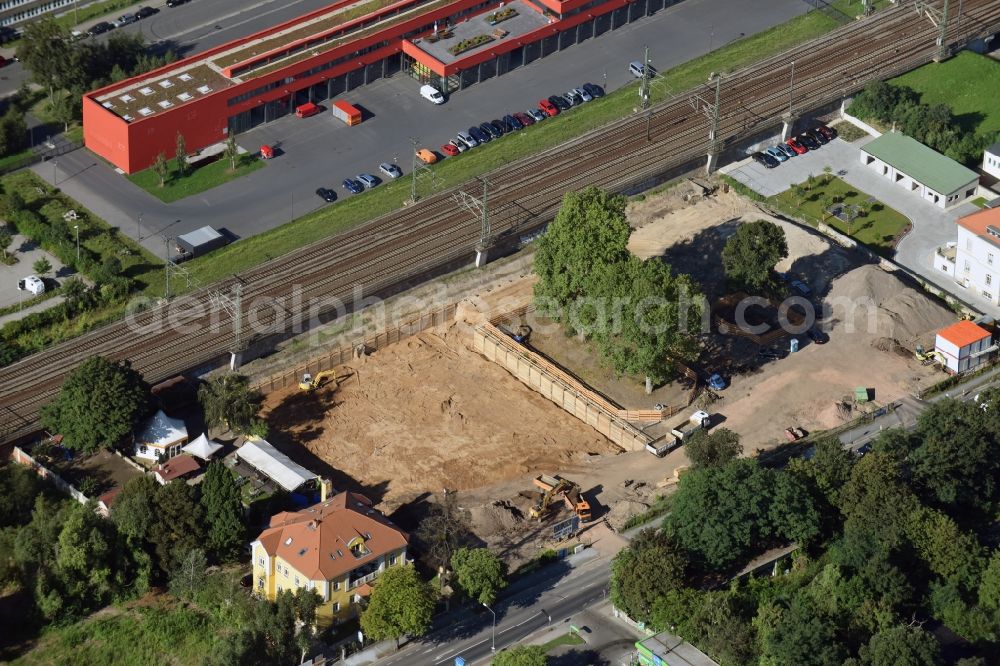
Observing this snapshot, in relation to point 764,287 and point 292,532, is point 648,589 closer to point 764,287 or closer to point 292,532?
point 292,532

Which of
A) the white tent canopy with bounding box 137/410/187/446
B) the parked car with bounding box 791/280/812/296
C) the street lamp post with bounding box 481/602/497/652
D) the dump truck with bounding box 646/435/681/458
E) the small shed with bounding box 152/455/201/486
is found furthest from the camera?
the parked car with bounding box 791/280/812/296

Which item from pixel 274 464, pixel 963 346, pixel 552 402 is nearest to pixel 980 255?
pixel 963 346

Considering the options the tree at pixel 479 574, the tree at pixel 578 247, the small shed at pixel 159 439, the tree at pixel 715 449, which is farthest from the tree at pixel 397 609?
the tree at pixel 578 247

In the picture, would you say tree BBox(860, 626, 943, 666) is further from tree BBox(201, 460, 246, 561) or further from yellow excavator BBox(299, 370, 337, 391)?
yellow excavator BBox(299, 370, 337, 391)

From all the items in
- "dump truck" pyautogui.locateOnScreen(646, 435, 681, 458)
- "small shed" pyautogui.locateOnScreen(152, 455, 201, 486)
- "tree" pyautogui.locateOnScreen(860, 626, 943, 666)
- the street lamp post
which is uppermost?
"tree" pyautogui.locateOnScreen(860, 626, 943, 666)

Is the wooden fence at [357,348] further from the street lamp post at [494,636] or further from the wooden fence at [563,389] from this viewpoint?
the street lamp post at [494,636]

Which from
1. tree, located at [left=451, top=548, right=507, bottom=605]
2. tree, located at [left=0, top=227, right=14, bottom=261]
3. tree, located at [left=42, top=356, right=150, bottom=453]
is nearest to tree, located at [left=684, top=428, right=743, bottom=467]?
tree, located at [left=451, top=548, right=507, bottom=605]

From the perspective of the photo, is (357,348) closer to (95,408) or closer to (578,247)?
(578,247)
